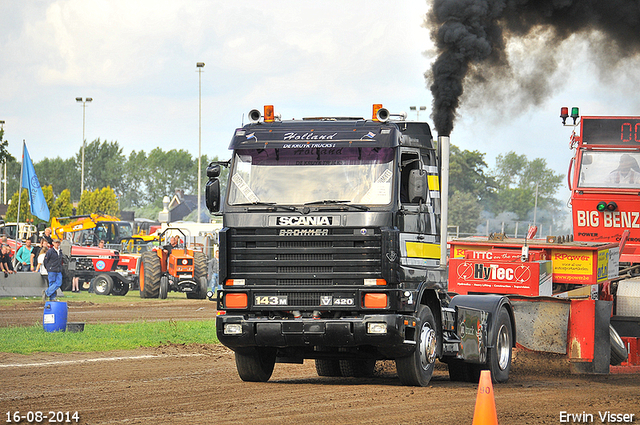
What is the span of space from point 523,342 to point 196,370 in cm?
491

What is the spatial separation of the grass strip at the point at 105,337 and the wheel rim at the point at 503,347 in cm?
682

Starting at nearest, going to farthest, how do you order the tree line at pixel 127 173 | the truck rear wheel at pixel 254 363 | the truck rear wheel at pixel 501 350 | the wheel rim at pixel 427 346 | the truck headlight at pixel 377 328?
the truck headlight at pixel 377 328 → the wheel rim at pixel 427 346 → the truck rear wheel at pixel 254 363 → the truck rear wheel at pixel 501 350 → the tree line at pixel 127 173

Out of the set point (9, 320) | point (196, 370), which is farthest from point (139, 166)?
point (196, 370)

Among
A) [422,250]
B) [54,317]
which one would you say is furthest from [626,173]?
[54,317]

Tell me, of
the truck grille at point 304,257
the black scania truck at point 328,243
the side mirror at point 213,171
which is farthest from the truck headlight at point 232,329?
the side mirror at point 213,171

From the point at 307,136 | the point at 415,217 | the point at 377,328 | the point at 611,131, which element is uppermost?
the point at 611,131

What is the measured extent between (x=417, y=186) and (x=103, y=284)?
80.5 ft

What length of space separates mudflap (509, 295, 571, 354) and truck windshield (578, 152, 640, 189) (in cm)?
418

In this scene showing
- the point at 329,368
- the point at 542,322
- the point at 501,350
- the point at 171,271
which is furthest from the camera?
the point at 171,271

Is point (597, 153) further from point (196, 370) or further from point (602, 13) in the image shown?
point (196, 370)

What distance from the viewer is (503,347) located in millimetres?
12102

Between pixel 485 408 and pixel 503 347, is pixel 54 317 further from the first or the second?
pixel 485 408

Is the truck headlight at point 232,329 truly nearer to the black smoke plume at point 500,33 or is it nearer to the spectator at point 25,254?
the black smoke plume at point 500,33

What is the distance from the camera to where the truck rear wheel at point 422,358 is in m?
10.3
